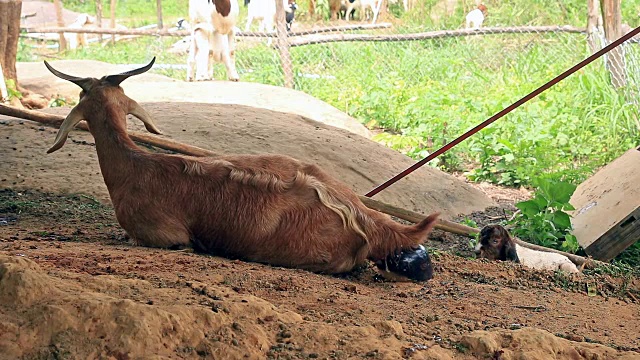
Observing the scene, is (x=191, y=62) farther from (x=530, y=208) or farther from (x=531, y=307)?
(x=531, y=307)

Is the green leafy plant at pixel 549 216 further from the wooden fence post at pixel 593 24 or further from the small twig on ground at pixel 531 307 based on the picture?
the wooden fence post at pixel 593 24

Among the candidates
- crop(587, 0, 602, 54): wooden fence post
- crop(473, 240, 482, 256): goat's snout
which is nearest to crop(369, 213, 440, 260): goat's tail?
crop(473, 240, 482, 256): goat's snout

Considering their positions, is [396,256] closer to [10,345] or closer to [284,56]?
[10,345]

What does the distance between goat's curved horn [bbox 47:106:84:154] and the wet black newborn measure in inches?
70.4

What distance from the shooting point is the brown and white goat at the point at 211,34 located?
47.2 ft

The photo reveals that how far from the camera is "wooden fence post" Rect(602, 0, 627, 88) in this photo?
35.6ft

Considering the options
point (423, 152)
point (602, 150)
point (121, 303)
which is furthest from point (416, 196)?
point (121, 303)

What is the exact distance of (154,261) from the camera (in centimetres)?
390

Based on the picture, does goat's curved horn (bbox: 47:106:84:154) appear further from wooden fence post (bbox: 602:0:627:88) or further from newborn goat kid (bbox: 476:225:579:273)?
wooden fence post (bbox: 602:0:627:88)

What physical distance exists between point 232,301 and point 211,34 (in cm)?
1201

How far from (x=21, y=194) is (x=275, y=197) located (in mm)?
2345

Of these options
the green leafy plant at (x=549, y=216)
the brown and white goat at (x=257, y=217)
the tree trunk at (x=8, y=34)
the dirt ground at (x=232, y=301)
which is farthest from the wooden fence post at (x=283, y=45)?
the brown and white goat at (x=257, y=217)

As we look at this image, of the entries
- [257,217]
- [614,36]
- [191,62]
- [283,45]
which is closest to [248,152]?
[257,217]

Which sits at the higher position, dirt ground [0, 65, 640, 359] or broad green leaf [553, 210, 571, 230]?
dirt ground [0, 65, 640, 359]
